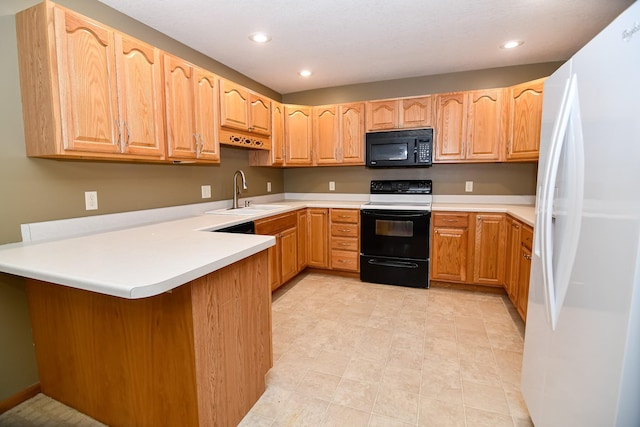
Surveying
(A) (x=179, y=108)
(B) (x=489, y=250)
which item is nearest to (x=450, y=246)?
(B) (x=489, y=250)

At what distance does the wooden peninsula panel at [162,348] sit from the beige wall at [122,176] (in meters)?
0.12

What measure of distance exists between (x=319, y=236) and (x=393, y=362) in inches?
75.2

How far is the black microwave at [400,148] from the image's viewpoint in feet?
11.4

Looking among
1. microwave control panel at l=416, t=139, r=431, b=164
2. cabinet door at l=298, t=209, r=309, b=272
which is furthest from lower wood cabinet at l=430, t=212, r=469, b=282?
cabinet door at l=298, t=209, r=309, b=272

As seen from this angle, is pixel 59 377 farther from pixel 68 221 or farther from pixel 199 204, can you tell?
pixel 199 204

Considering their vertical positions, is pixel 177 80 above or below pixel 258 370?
above

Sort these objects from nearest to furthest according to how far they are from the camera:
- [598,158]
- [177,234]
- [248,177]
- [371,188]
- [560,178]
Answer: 1. [598,158]
2. [560,178]
3. [177,234]
4. [248,177]
5. [371,188]

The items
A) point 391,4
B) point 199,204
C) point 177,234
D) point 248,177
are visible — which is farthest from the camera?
point 248,177

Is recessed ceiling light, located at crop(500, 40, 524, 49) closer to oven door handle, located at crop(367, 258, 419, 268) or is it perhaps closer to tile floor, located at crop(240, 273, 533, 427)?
oven door handle, located at crop(367, 258, 419, 268)

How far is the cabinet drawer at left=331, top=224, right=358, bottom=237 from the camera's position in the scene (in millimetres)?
3604

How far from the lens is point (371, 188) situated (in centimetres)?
397

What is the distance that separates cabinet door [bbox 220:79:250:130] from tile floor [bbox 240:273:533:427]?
1.76 meters

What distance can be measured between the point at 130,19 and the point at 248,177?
181cm

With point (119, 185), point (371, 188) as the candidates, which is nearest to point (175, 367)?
point (119, 185)
